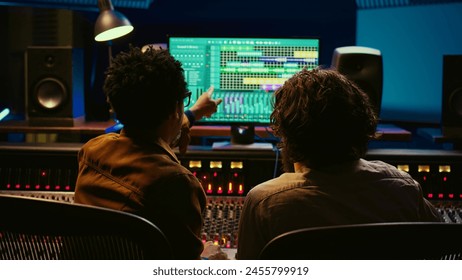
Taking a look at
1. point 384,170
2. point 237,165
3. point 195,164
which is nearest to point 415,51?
point 237,165

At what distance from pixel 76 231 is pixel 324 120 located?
2.05ft

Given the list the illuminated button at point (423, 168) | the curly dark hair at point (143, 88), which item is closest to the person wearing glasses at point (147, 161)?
the curly dark hair at point (143, 88)

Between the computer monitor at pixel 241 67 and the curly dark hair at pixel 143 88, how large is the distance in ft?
3.41

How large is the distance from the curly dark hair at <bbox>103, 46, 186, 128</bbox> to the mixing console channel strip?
0.78 m

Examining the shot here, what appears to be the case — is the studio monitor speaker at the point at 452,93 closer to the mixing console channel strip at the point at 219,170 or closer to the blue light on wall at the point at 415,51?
the mixing console channel strip at the point at 219,170

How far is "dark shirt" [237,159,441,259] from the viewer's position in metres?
1.44

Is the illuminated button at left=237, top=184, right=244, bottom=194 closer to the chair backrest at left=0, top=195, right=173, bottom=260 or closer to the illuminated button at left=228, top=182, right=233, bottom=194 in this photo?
the illuminated button at left=228, top=182, right=233, bottom=194

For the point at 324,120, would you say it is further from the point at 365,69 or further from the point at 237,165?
the point at 365,69

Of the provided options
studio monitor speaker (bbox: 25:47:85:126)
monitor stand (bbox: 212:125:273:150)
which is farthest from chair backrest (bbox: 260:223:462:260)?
studio monitor speaker (bbox: 25:47:85:126)

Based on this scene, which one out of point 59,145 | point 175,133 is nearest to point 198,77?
point 59,145

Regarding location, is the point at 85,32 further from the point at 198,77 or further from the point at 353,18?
the point at 353,18

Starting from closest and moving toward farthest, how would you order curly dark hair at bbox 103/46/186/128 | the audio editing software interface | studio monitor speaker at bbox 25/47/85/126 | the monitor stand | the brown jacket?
1. the brown jacket
2. curly dark hair at bbox 103/46/186/128
3. the monitor stand
4. the audio editing software interface
5. studio monitor speaker at bbox 25/47/85/126

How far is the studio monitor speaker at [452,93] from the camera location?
2.79m

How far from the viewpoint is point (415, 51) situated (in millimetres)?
3436
